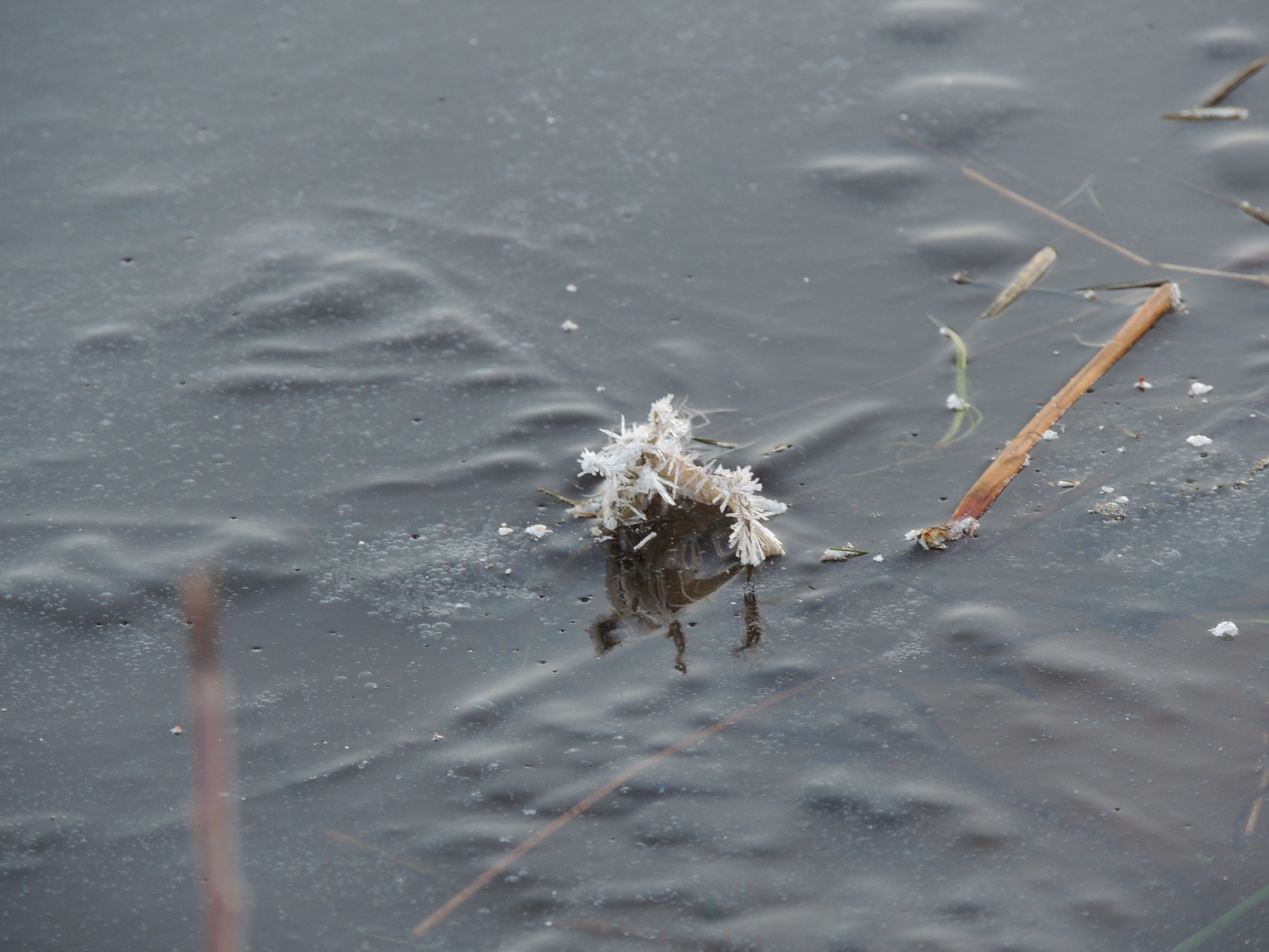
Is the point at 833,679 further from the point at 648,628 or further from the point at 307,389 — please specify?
the point at 307,389

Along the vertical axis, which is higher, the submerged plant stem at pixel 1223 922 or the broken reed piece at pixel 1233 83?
the broken reed piece at pixel 1233 83

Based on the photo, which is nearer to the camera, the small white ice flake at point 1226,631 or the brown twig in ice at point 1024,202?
the small white ice flake at point 1226,631

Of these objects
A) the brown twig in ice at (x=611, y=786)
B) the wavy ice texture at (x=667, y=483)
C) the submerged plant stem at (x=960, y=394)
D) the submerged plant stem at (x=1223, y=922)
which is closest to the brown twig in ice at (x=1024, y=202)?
the submerged plant stem at (x=960, y=394)

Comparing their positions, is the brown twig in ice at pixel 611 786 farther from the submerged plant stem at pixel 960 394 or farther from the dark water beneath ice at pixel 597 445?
the submerged plant stem at pixel 960 394

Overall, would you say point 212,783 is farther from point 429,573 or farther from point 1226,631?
point 1226,631

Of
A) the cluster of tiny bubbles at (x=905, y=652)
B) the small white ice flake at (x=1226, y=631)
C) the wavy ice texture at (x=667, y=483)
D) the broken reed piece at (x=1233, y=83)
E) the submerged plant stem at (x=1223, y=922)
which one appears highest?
the broken reed piece at (x=1233, y=83)

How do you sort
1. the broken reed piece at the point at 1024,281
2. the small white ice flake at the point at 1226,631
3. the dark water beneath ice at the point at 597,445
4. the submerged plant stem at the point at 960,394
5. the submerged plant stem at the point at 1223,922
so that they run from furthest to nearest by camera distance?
the broken reed piece at the point at 1024,281, the submerged plant stem at the point at 960,394, the small white ice flake at the point at 1226,631, the dark water beneath ice at the point at 597,445, the submerged plant stem at the point at 1223,922
